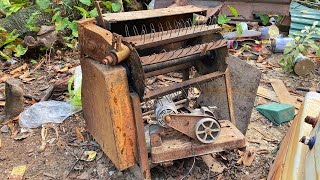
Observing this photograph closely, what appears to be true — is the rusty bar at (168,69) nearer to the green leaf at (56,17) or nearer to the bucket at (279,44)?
the bucket at (279,44)

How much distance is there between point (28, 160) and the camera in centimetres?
390

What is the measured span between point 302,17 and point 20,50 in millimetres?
5555

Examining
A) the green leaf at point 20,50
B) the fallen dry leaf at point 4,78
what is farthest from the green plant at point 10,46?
the fallen dry leaf at point 4,78

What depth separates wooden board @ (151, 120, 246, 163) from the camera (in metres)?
3.18

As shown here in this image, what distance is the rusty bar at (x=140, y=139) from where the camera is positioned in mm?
3010

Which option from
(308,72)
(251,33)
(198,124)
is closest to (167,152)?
(198,124)

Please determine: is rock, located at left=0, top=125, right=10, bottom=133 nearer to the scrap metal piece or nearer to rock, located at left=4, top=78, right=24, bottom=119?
rock, located at left=4, top=78, right=24, bottom=119

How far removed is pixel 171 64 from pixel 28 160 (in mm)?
1993

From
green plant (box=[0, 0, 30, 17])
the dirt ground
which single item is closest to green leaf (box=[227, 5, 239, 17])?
the dirt ground

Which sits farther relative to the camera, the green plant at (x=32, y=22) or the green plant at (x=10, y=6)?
the green plant at (x=10, y=6)

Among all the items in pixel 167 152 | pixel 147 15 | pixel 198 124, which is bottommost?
pixel 167 152

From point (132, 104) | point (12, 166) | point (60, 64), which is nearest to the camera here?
point (132, 104)

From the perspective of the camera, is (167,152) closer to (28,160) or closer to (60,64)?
(28,160)

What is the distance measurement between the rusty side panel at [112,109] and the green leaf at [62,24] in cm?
316
